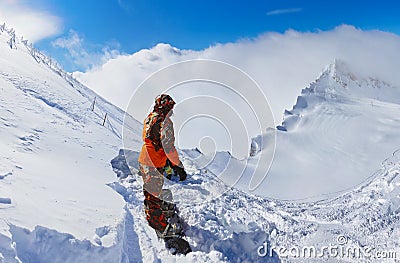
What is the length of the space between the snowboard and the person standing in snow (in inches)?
4.0

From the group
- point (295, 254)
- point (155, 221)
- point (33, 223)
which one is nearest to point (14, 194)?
point (33, 223)

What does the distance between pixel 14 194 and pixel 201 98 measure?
3.20 m

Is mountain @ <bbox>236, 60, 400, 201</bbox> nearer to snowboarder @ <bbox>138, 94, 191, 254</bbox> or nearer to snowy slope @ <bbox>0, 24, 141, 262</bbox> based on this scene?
snowy slope @ <bbox>0, 24, 141, 262</bbox>

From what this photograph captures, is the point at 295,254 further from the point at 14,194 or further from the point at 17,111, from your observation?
the point at 17,111

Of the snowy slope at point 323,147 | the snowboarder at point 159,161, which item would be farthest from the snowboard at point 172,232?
the snowy slope at point 323,147

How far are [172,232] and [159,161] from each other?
147 centimetres

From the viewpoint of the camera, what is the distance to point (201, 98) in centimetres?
593

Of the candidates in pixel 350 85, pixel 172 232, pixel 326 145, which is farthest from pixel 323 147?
pixel 350 85

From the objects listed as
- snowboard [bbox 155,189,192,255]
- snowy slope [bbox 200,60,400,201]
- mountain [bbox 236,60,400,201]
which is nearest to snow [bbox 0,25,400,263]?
snowboard [bbox 155,189,192,255]

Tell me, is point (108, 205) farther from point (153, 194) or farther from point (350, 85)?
point (350, 85)

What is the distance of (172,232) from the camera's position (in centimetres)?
679

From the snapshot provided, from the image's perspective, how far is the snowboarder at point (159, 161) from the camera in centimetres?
630

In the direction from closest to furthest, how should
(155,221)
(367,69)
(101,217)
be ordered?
(101,217), (155,221), (367,69)

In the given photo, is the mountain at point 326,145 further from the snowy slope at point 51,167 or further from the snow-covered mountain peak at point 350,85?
the snowy slope at point 51,167
